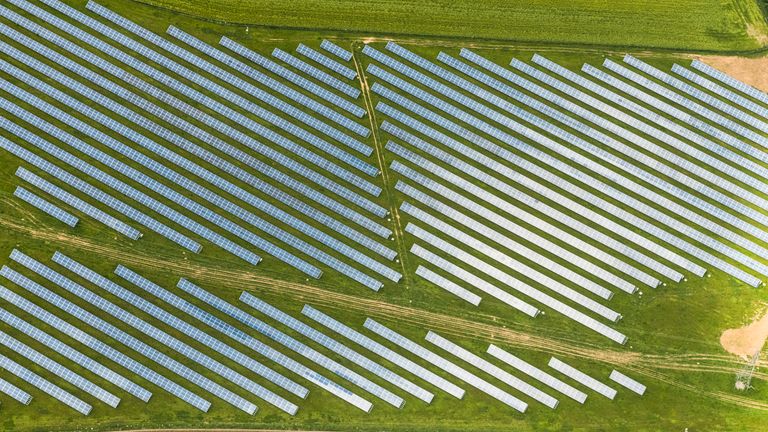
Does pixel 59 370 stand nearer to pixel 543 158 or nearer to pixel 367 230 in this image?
Answer: pixel 367 230

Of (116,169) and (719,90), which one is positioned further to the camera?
(719,90)

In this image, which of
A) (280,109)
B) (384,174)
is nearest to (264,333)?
(384,174)

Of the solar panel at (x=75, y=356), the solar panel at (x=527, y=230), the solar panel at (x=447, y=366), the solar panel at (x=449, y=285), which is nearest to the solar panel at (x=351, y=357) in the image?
the solar panel at (x=447, y=366)

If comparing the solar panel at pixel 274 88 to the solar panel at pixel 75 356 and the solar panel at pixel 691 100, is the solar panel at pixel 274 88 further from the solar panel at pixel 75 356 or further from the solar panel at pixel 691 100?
the solar panel at pixel 75 356

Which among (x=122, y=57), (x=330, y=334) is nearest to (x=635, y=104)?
(x=330, y=334)

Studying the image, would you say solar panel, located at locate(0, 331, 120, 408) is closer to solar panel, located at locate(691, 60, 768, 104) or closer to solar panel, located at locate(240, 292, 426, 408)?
solar panel, located at locate(240, 292, 426, 408)

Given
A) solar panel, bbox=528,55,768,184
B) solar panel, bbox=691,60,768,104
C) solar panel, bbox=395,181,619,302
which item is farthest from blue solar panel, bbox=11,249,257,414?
solar panel, bbox=691,60,768,104
